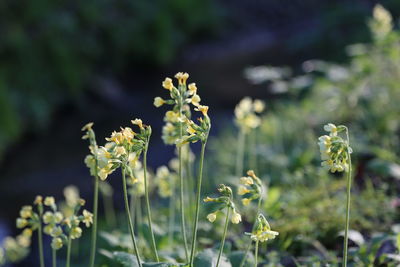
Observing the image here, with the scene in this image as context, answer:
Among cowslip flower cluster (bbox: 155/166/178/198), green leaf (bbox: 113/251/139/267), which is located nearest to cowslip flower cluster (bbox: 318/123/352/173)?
green leaf (bbox: 113/251/139/267)

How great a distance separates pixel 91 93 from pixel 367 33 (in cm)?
374

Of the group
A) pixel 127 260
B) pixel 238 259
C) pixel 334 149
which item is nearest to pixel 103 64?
pixel 238 259

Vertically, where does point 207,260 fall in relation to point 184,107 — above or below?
below

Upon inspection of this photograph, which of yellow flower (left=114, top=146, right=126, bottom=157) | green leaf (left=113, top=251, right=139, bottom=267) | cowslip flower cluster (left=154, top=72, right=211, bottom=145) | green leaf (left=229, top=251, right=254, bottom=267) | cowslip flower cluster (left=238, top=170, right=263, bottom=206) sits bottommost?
green leaf (left=113, top=251, right=139, bottom=267)

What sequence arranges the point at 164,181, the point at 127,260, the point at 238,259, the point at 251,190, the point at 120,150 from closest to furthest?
the point at 120,150 → the point at 251,190 → the point at 127,260 → the point at 238,259 → the point at 164,181

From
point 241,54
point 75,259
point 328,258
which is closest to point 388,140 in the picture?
point 328,258

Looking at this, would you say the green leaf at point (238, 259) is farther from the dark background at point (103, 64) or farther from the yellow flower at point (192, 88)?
the dark background at point (103, 64)

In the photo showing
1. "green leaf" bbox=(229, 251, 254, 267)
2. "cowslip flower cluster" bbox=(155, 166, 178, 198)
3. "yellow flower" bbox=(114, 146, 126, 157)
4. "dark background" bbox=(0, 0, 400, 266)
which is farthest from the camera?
"dark background" bbox=(0, 0, 400, 266)

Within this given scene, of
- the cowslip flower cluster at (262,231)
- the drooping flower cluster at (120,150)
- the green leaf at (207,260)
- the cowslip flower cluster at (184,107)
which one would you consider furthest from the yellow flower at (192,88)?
the green leaf at (207,260)

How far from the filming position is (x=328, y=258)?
2043mm

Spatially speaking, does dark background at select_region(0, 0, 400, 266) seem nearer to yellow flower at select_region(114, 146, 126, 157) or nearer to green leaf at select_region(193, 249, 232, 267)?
green leaf at select_region(193, 249, 232, 267)

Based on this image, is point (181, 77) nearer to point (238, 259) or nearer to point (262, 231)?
point (262, 231)

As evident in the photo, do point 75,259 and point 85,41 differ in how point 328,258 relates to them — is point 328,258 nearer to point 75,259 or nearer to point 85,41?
point 75,259

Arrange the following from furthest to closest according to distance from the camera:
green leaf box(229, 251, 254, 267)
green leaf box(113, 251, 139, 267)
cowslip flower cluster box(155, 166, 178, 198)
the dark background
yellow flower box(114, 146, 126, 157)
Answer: the dark background → cowslip flower cluster box(155, 166, 178, 198) → green leaf box(229, 251, 254, 267) → green leaf box(113, 251, 139, 267) → yellow flower box(114, 146, 126, 157)
